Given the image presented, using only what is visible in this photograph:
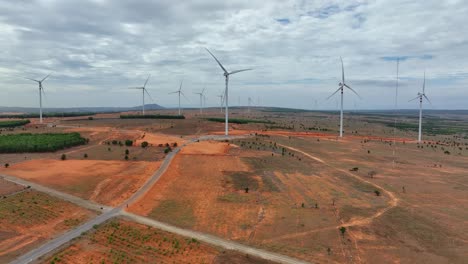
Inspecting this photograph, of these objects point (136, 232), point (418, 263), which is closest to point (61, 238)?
point (136, 232)

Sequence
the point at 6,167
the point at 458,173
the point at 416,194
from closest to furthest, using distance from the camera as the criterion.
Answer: the point at 416,194, the point at 6,167, the point at 458,173

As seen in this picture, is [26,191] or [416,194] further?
[416,194]

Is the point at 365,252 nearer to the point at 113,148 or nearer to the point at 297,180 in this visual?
the point at 297,180

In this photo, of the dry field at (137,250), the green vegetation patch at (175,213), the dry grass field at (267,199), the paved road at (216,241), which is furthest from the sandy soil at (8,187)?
the green vegetation patch at (175,213)

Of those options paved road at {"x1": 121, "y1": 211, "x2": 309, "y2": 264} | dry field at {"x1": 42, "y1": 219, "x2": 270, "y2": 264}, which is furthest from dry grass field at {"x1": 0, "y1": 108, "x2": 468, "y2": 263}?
paved road at {"x1": 121, "y1": 211, "x2": 309, "y2": 264}

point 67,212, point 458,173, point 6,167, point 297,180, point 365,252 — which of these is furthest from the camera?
point 458,173

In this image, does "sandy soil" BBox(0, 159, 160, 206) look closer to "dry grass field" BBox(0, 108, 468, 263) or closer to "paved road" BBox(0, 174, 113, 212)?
"dry grass field" BBox(0, 108, 468, 263)

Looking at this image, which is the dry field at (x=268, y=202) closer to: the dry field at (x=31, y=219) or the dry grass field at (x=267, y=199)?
the dry grass field at (x=267, y=199)

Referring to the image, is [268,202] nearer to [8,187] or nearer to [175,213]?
[175,213]
